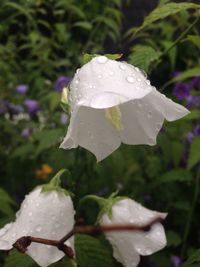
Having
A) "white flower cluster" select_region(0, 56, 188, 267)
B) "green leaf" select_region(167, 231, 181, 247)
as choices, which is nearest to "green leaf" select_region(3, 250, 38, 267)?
"white flower cluster" select_region(0, 56, 188, 267)

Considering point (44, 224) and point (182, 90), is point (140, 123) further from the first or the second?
point (182, 90)

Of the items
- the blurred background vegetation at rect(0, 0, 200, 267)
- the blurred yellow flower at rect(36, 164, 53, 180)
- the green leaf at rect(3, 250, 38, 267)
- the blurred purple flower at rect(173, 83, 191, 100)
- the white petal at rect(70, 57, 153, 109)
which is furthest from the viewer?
the blurred purple flower at rect(173, 83, 191, 100)

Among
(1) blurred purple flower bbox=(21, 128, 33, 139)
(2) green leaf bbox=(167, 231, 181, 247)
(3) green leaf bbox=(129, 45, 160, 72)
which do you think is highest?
(3) green leaf bbox=(129, 45, 160, 72)

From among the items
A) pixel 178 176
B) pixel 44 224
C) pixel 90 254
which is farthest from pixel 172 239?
pixel 44 224

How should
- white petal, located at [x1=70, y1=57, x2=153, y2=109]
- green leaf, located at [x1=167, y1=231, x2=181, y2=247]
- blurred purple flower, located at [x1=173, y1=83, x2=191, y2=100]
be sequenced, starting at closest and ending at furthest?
white petal, located at [x1=70, y1=57, x2=153, y2=109], green leaf, located at [x1=167, y1=231, x2=181, y2=247], blurred purple flower, located at [x1=173, y1=83, x2=191, y2=100]

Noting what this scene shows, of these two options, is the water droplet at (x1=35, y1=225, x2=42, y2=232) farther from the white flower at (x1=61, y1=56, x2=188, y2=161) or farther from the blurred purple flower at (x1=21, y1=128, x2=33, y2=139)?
the blurred purple flower at (x1=21, y1=128, x2=33, y2=139)
